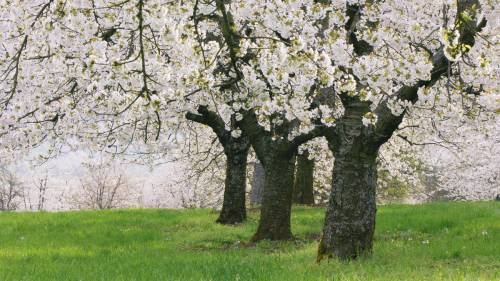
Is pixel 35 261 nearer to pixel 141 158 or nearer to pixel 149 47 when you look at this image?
pixel 149 47

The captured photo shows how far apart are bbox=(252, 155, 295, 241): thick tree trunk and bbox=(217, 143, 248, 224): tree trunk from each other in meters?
3.79

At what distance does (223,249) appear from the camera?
1280 centimetres

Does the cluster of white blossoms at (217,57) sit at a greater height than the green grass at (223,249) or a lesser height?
greater

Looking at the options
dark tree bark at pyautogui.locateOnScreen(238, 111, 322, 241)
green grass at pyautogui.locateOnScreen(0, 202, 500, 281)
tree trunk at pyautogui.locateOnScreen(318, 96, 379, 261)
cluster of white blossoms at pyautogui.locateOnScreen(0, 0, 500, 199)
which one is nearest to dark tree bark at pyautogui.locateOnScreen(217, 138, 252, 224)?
green grass at pyautogui.locateOnScreen(0, 202, 500, 281)

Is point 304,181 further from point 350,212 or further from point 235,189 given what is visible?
point 350,212

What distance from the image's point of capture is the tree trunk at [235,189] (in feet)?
56.8

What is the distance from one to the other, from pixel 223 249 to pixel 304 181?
10.8 m

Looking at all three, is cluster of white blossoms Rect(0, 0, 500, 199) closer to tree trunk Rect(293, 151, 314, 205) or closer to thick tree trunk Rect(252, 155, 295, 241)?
thick tree trunk Rect(252, 155, 295, 241)

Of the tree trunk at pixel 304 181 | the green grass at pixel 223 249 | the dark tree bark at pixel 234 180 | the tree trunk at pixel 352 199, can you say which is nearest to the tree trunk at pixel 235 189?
the dark tree bark at pixel 234 180

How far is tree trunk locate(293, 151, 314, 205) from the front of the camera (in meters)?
22.8

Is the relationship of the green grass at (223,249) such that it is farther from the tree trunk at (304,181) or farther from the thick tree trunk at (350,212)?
the tree trunk at (304,181)

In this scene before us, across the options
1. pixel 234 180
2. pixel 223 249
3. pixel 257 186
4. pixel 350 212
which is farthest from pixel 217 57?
pixel 257 186

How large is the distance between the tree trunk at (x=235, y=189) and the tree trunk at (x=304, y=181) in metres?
5.84

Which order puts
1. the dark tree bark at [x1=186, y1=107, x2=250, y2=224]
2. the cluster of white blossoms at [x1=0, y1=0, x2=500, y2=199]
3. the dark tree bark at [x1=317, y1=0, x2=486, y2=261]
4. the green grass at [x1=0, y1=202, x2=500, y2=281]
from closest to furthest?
the cluster of white blossoms at [x1=0, y1=0, x2=500, y2=199] → the green grass at [x1=0, y1=202, x2=500, y2=281] → the dark tree bark at [x1=317, y1=0, x2=486, y2=261] → the dark tree bark at [x1=186, y1=107, x2=250, y2=224]
